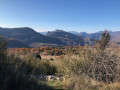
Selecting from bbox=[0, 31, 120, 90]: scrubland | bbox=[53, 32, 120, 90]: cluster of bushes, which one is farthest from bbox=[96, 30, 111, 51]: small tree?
bbox=[53, 32, 120, 90]: cluster of bushes

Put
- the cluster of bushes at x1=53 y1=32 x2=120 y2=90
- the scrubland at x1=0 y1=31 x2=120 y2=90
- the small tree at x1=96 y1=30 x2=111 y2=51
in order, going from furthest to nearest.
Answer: the small tree at x1=96 y1=30 x2=111 y2=51 → the cluster of bushes at x1=53 y1=32 x2=120 y2=90 → the scrubland at x1=0 y1=31 x2=120 y2=90

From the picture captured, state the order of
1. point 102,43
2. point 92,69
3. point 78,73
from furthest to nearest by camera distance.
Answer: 1. point 102,43
2. point 78,73
3. point 92,69

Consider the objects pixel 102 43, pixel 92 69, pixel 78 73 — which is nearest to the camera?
pixel 92 69

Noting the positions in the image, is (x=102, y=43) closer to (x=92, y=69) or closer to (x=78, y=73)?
(x=92, y=69)

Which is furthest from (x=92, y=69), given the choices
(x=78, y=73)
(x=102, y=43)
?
(x=102, y=43)

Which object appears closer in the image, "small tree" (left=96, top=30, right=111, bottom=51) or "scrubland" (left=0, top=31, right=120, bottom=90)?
"scrubland" (left=0, top=31, right=120, bottom=90)

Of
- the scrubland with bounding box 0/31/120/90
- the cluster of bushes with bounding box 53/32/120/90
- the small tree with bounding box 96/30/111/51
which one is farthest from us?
the small tree with bounding box 96/30/111/51

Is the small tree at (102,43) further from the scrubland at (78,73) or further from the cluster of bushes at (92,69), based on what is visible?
the cluster of bushes at (92,69)

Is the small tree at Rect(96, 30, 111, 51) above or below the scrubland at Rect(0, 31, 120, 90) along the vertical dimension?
above

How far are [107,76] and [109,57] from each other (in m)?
0.94

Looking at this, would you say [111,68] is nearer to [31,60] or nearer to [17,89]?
[17,89]

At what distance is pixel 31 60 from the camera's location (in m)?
7.91

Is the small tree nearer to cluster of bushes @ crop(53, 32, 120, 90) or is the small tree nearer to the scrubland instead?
the scrubland

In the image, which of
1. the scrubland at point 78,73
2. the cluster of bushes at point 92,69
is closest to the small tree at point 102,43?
the scrubland at point 78,73
